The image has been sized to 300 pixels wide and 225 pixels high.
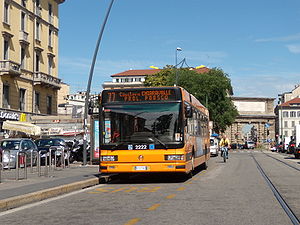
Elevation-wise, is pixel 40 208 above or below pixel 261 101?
below

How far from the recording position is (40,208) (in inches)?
395

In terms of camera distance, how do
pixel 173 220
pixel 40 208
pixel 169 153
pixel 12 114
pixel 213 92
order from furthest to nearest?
pixel 213 92, pixel 12 114, pixel 169 153, pixel 40 208, pixel 173 220

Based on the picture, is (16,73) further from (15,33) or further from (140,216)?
(140,216)

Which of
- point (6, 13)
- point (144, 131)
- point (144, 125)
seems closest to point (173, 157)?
point (144, 131)

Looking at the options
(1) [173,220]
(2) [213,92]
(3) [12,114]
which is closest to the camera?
(1) [173,220]

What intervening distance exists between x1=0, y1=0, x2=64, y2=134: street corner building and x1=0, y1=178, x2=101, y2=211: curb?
86.7 feet

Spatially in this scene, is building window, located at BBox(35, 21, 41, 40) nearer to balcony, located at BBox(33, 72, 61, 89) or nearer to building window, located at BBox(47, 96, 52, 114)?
balcony, located at BBox(33, 72, 61, 89)

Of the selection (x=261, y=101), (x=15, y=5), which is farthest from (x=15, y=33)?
(x=261, y=101)

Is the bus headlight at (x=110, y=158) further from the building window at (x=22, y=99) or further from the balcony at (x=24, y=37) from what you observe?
the balcony at (x=24, y=37)

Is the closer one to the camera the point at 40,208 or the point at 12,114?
the point at 40,208

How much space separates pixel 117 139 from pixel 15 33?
99.0ft

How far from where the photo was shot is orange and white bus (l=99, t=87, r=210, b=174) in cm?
1508

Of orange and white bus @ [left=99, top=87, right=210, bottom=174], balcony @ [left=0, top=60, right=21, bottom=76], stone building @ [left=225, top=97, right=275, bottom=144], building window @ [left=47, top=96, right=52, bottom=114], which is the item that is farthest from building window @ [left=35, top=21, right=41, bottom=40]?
stone building @ [left=225, top=97, right=275, bottom=144]

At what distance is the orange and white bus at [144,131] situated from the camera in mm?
15078
